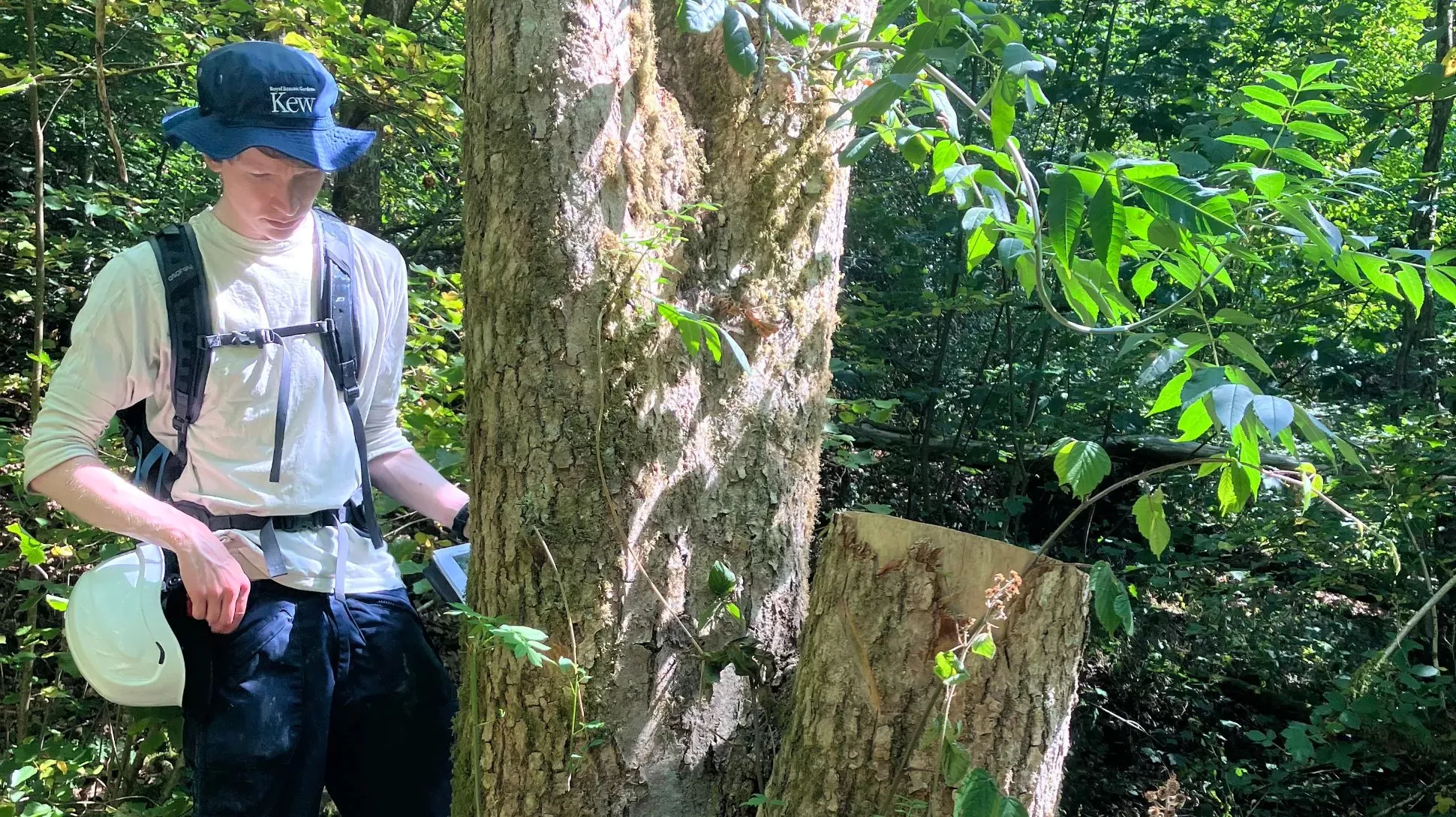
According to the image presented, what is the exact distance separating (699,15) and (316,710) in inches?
60.5

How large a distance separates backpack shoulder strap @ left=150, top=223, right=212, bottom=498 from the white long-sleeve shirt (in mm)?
17

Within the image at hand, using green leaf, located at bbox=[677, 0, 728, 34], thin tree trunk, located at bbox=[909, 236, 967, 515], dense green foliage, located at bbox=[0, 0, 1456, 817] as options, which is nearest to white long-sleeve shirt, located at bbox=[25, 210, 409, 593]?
dense green foliage, located at bbox=[0, 0, 1456, 817]

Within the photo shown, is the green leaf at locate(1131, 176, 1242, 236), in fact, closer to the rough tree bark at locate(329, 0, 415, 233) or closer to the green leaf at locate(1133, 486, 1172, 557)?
the green leaf at locate(1133, 486, 1172, 557)

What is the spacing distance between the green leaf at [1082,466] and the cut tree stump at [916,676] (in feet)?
0.44

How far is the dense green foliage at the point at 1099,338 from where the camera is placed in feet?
5.08

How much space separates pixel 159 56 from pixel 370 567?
4577 millimetres

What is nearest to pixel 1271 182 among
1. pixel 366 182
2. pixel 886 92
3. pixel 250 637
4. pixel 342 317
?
pixel 886 92

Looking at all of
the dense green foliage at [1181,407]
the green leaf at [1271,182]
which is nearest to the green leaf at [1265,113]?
the dense green foliage at [1181,407]

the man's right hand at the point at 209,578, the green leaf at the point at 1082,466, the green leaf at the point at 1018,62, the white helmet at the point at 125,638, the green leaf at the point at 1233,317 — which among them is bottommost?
the white helmet at the point at 125,638

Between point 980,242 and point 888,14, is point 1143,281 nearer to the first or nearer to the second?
point 980,242

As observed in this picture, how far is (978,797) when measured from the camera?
130 centimetres

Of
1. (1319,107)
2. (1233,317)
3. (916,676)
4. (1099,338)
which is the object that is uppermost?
(1099,338)

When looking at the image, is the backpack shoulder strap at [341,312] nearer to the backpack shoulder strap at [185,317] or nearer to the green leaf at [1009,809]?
the backpack shoulder strap at [185,317]

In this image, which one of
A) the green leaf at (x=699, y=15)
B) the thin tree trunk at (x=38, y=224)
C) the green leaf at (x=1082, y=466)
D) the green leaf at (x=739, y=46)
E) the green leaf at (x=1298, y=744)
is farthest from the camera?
the green leaf at (x=1298, y=744)
